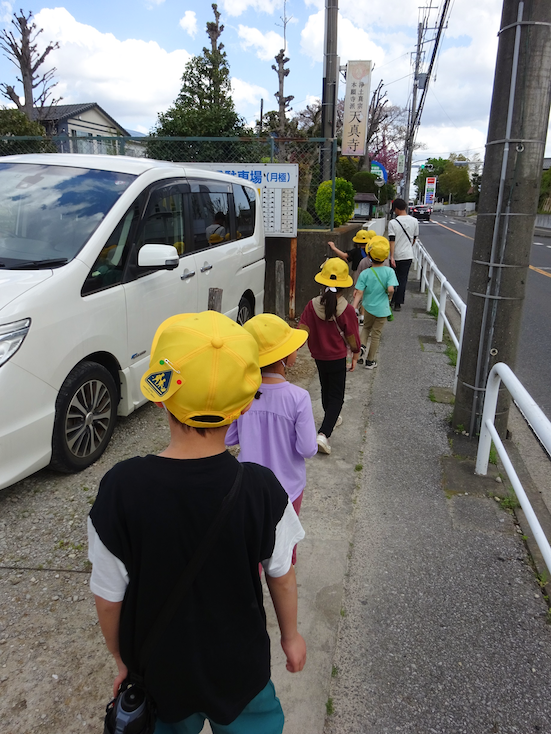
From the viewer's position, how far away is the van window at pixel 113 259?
3525 mm

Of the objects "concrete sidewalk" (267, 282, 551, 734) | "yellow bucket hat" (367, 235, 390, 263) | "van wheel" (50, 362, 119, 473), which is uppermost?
"yellow bucket hat" (367, 235, 390, 263)

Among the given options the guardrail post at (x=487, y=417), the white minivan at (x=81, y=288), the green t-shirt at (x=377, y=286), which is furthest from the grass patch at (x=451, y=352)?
the white minivan at (x=81, y=288)

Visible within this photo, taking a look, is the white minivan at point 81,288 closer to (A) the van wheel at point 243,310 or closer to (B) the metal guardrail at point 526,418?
(A) the van wheel at point 243,310

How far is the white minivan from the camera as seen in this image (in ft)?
9.81

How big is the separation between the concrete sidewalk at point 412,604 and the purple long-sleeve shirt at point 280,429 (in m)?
0.78

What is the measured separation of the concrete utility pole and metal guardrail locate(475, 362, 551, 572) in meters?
0.50

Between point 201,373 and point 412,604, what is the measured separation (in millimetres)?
2027

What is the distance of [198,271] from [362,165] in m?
32.6

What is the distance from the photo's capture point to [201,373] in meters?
1.17

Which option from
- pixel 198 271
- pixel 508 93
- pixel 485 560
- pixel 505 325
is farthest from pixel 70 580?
pixel 508 93

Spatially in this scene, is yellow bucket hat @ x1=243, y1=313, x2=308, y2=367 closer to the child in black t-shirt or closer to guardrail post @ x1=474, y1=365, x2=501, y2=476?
the child in black t-shirt

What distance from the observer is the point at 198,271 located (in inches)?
195

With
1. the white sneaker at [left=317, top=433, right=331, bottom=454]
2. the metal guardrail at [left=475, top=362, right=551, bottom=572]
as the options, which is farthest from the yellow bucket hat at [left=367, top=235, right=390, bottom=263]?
the metal guardrail at [left=475, top=362, right=551, bottom=572]

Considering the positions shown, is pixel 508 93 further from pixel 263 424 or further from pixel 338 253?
pixel 338 253
